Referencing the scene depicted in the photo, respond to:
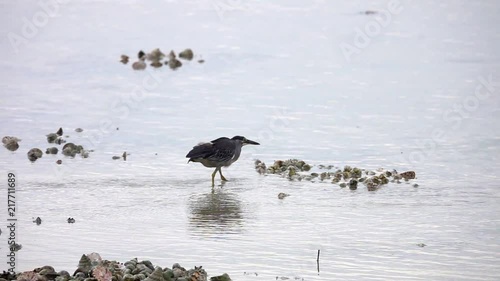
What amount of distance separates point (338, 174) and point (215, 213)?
6.91 feet

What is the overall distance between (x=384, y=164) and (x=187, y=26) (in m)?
10.7

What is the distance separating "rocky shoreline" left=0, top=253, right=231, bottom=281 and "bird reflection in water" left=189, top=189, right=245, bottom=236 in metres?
1.73

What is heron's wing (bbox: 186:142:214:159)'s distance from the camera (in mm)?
13360

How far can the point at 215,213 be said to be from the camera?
11.9 meters

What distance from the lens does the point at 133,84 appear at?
1842cm

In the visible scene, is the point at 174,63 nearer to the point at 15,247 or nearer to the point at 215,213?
the point at 215,213

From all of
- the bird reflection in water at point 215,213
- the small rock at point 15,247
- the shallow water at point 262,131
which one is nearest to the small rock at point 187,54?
the shallow water at point 262,131

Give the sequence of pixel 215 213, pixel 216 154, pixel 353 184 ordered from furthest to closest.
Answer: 1. pixel 216 154
2. pixel 353 184
3. pixel 215 213

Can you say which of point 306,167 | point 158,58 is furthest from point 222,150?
point 158,58

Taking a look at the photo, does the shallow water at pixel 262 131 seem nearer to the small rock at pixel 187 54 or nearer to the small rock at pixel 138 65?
the small rock at pixel 138 65

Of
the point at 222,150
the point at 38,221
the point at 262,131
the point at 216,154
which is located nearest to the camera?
the point at 38,221

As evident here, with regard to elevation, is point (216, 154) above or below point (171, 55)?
below

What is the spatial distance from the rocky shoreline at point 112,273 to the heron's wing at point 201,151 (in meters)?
4.12

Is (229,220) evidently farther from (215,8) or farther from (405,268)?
(215,8)
